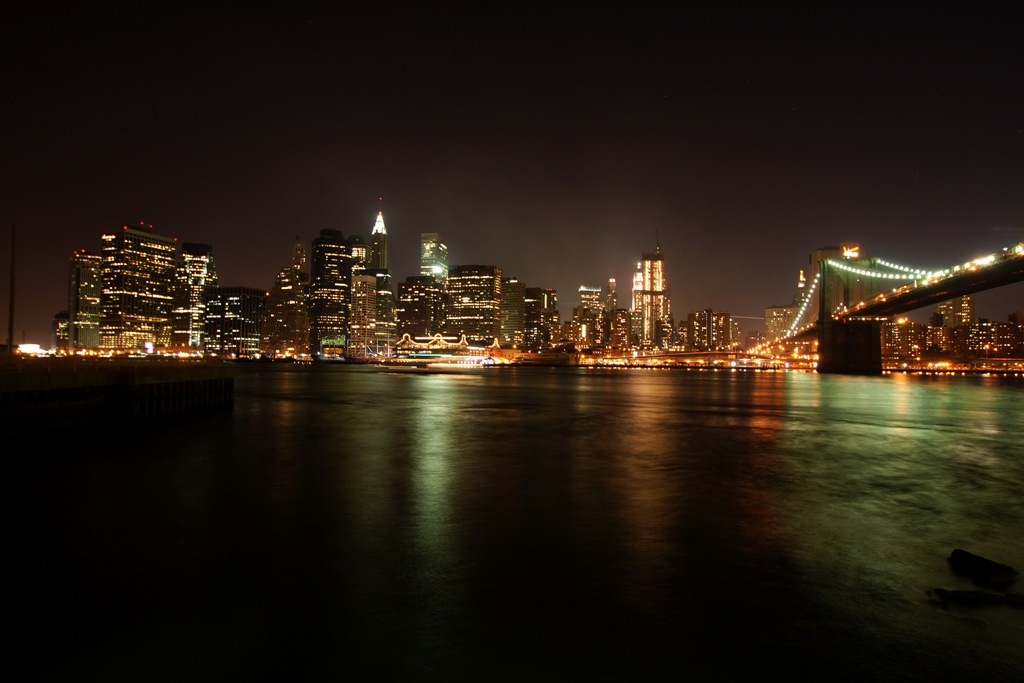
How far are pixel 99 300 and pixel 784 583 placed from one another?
22835 centimetres

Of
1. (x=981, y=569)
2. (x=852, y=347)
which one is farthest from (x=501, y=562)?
(x=852, y=347)

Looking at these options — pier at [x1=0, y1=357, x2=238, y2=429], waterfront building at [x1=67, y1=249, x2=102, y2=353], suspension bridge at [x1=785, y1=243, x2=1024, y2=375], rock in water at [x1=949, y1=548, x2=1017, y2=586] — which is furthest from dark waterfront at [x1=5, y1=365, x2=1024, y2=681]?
waterfront building at [x1=67, y1=249, x2=102, y2=353]

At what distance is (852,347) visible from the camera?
111938mm

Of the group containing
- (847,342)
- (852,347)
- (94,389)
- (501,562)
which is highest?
(847,342)

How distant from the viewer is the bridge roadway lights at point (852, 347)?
111 metres

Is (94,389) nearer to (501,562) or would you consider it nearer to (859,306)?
(501,562)

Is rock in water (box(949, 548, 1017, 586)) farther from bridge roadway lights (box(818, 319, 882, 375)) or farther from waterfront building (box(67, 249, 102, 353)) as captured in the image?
waterfront building (box(67, 249, 102, 353))

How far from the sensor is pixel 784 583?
9.88 m

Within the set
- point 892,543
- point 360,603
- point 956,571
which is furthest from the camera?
point 892,543

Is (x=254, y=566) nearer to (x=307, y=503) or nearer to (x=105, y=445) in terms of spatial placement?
(x=307, y=503)

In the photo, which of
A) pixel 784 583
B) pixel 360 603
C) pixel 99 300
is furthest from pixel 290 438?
pixel 99 300

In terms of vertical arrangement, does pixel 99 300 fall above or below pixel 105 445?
above

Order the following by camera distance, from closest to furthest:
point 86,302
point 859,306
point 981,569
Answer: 1. point 981,569
2. point 859,306
3. point 86,302

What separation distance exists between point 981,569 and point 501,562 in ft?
24.6
